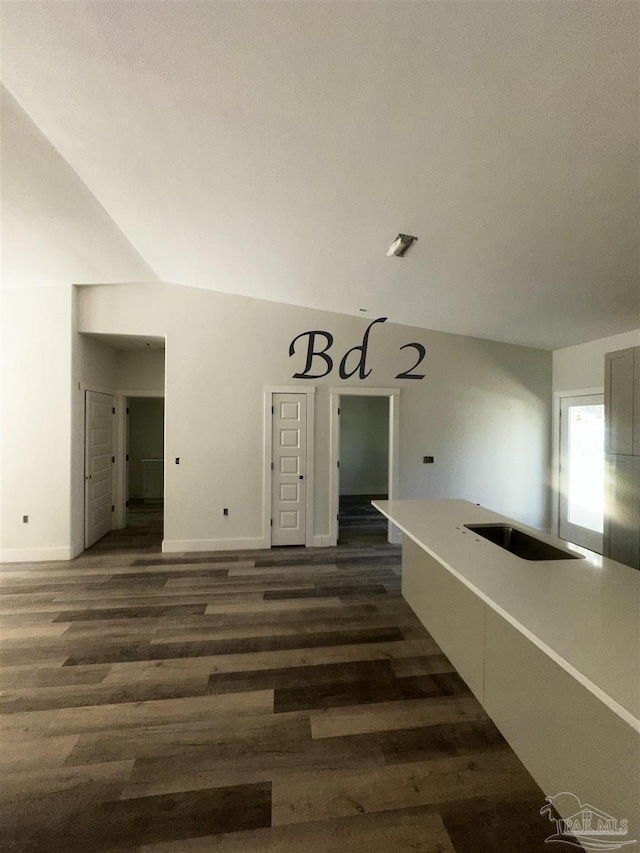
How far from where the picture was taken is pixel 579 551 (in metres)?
2.01

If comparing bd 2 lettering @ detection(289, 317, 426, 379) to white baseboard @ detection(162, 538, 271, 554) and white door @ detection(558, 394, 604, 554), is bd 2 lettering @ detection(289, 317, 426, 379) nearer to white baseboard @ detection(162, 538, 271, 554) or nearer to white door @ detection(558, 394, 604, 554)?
white baseboard @ detection(162, 538, 271, 554)

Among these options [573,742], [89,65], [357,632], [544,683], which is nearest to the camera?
[573,742]

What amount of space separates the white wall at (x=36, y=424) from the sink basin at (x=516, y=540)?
4600mm

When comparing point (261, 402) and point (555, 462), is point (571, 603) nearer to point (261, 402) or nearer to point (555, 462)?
point (261, 402)

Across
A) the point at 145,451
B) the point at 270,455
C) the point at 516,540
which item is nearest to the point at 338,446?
the point at 270,455

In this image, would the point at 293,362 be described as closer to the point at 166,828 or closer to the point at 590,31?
the point at 590,31

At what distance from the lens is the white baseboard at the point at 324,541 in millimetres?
4652

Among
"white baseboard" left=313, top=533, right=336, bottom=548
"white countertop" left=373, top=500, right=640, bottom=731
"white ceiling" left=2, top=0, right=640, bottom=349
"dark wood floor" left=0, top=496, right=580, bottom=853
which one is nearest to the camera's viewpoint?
"white countertop" left=373, top=500, right=640, bottom=731

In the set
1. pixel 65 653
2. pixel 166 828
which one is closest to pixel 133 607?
pixel 65 653

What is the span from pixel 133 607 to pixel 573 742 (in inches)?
126

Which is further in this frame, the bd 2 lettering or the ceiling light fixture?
the bd 2 lettering

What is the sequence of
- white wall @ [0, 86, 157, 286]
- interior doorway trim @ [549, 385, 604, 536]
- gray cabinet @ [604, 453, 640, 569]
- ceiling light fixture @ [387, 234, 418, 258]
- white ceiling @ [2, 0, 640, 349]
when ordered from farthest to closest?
interior doorway trim @ [549, 385, 604, 536]
gray cabinet @ [604, 453, 640, 569]
ceiling light fixture @ [387, 234, 418, 258]
white wall @ [0, 86, 157, 286]
white ceiling @ [2, 0, 640, 349]

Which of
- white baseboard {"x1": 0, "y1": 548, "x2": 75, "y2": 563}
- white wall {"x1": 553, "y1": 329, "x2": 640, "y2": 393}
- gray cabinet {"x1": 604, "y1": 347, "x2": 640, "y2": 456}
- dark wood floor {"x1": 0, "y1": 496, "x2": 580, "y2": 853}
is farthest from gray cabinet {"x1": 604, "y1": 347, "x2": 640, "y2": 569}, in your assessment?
white baseboard {"x1": 0, "y1": 548, "x2": 75, "y2": 563}

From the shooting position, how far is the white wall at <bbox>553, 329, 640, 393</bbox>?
4.00 metres
